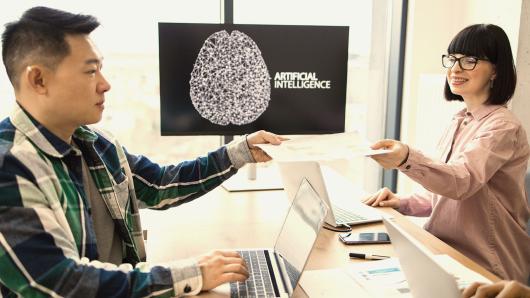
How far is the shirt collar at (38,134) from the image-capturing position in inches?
43.2

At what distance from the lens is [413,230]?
1.60m

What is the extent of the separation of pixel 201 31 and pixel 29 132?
1.01 meters

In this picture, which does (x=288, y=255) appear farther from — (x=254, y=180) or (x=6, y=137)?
(x=254, y=180)

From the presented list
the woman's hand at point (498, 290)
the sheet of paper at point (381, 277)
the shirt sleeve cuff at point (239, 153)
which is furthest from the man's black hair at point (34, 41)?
the woman's hand at point (498, 290)

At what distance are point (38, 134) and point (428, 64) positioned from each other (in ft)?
7.90

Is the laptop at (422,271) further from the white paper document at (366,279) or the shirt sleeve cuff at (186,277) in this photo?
the shirt sleeve cuff at (186,277)

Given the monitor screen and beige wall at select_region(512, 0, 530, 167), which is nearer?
the monitor screen

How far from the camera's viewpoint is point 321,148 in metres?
1.50

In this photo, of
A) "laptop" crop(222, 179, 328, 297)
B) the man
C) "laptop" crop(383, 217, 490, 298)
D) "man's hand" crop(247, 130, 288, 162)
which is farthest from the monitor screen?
"laptop" crop(383, 217, 490, 298)

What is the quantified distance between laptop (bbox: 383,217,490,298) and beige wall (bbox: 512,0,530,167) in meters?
1.51

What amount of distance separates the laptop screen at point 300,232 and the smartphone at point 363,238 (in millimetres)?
229

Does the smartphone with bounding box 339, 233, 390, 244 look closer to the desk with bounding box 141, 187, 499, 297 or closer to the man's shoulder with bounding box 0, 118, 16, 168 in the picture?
the desk with bounding box 141, 187, 499, 297

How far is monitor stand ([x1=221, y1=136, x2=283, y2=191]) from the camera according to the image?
6.96ft

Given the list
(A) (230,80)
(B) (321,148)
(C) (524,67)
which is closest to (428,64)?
(C) (524,67)
